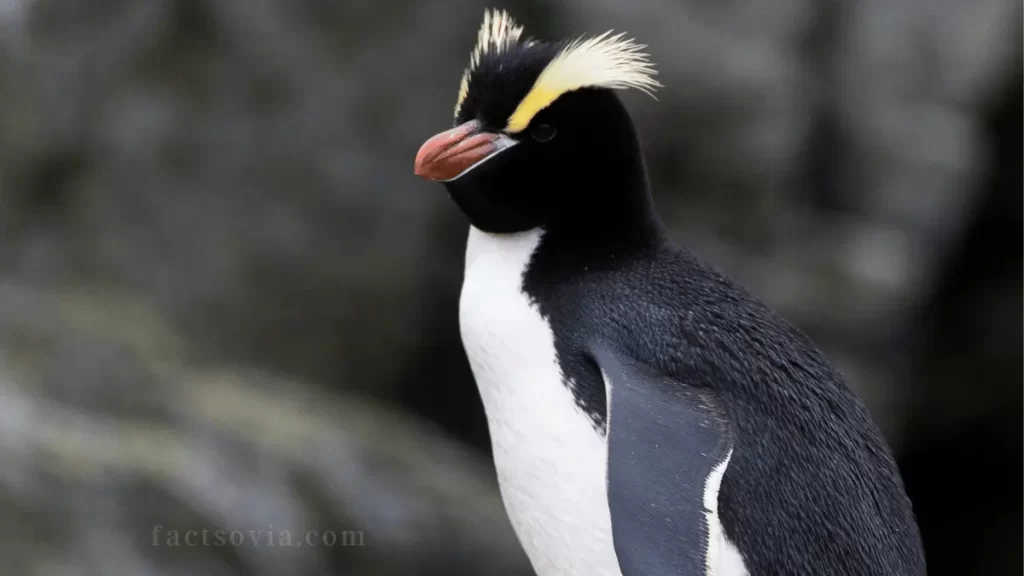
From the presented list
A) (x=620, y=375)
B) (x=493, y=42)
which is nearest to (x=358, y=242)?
(x=493, y=42)

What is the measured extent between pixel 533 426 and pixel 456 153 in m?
0.21

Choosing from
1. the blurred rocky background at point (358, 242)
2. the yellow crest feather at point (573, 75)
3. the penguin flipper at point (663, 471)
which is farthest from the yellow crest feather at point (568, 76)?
the blurred rocky background at point (358, 242)

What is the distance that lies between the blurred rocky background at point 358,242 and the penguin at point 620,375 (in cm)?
90

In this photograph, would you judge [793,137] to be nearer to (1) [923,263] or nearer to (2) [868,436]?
(1) [923,263]

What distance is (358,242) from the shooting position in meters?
1.76

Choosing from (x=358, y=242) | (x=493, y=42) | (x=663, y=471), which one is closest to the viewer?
(x=663, y=471)

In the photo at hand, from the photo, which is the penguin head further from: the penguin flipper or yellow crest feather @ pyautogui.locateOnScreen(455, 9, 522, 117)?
the penguin flipper

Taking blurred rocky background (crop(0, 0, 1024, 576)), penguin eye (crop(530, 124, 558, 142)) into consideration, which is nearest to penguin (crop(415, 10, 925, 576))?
penguin eye (crop(530, 124, 558, 142))

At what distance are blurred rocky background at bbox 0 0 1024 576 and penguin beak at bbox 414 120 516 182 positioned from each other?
0.94 meters

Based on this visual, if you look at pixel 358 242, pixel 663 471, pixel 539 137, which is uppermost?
pixel 358 242

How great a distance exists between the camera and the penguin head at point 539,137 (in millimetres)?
672

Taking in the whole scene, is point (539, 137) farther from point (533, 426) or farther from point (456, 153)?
point (533, 426)

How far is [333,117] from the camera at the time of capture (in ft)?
5.61

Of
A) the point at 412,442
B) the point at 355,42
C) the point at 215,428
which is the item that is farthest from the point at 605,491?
the point at 355,42
